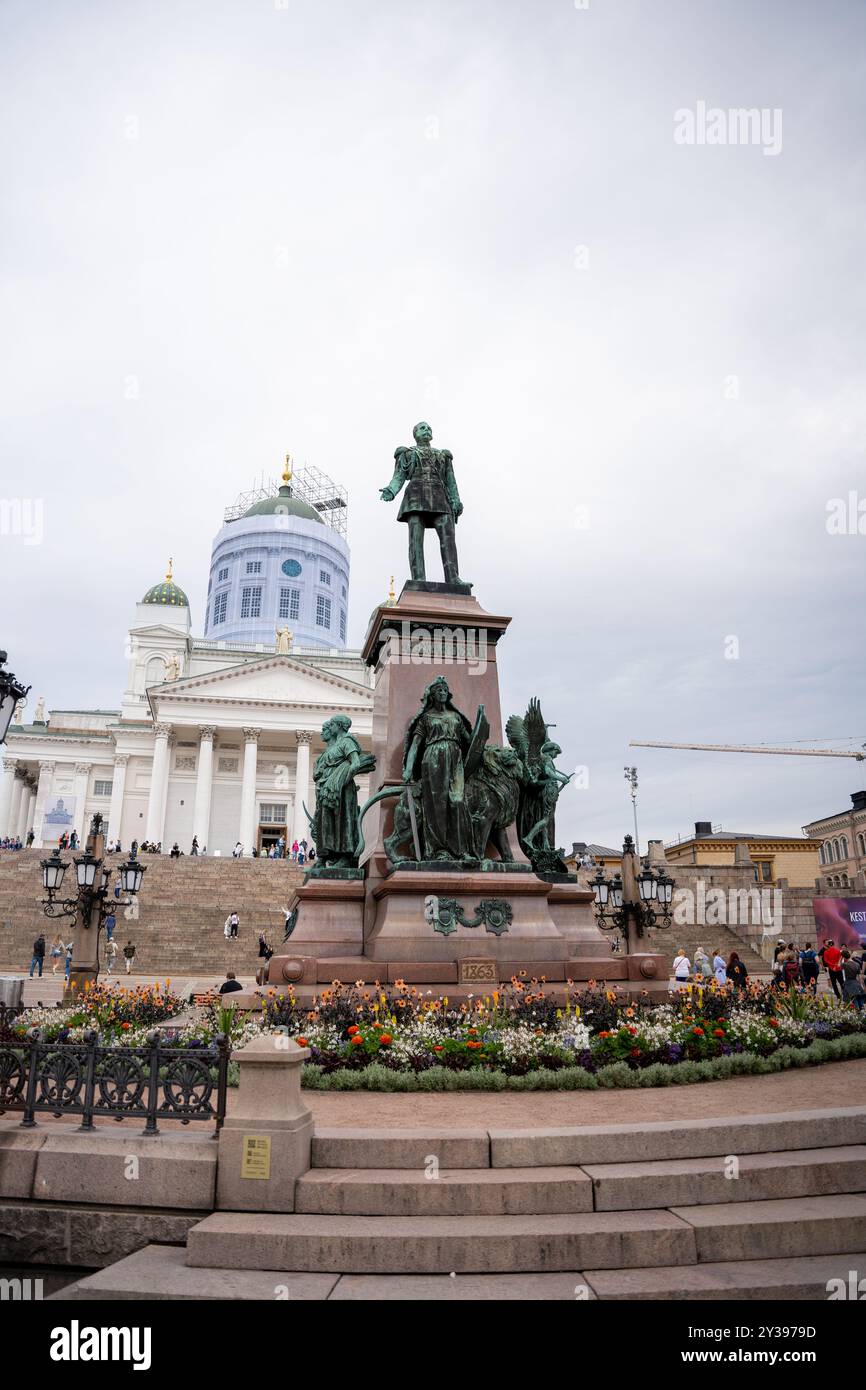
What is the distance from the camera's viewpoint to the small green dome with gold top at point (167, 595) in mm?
85188

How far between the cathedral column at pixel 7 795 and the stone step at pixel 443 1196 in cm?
7983

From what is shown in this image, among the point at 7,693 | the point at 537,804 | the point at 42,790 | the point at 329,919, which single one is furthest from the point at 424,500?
the point at 42,790

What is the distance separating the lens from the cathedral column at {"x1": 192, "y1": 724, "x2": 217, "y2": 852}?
6762 cm

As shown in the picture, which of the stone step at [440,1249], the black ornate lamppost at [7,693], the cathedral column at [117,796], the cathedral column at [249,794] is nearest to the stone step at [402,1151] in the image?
the stone step at [440,1249]

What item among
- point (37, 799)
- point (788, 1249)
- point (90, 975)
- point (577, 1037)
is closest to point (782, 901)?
point (90, 975)

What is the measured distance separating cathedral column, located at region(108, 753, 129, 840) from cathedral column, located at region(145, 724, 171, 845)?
291 centimetres

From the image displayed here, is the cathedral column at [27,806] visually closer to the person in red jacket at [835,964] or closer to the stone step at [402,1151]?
the person in red jacket at [835,964]

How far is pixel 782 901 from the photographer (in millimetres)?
43688

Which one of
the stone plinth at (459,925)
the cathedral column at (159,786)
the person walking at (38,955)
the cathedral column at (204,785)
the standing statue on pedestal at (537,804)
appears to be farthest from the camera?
the cathedral column at (159,786)

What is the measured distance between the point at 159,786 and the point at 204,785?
364 cm

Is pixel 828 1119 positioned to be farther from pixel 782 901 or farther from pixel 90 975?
pixel 782 901

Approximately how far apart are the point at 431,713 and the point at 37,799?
73120 millimetres

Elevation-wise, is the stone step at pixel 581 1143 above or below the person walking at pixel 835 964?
below

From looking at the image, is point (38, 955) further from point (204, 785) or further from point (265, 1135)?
point (204, 785)
